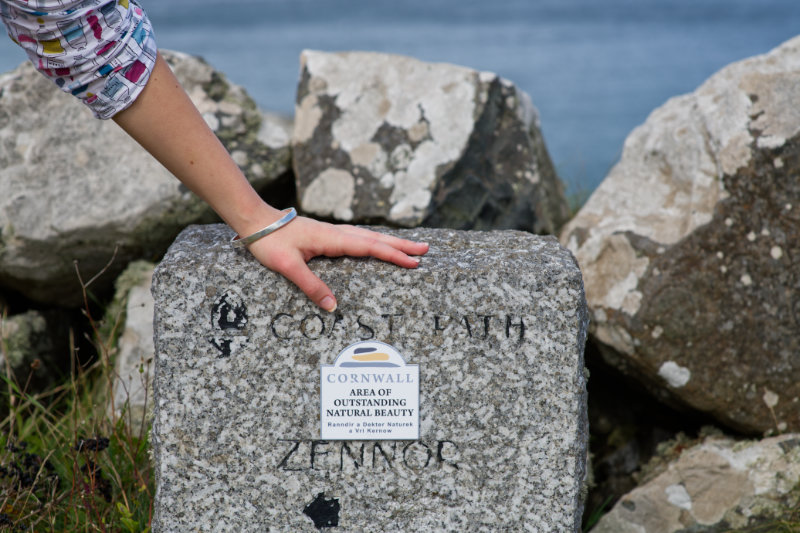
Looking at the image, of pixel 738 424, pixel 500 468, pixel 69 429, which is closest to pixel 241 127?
→ pixel 69 429

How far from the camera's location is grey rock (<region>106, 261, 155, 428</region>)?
2871 millimetres

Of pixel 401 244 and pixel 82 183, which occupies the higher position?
pixel 82 183

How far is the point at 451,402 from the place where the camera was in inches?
71.7

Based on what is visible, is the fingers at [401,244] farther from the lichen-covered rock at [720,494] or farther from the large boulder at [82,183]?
the large boulder at [82,183]

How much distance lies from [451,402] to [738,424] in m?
1.38

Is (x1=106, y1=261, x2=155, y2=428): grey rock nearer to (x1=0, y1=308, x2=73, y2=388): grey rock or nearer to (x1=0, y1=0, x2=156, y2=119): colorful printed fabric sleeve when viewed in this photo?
(x1=0, y1=308, x2=73, y2=388): grey rock

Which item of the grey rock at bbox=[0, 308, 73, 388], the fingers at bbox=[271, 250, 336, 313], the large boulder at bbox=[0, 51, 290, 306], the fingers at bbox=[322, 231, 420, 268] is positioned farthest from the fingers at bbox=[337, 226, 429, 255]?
the grey rock at bbox=[0, 308, 73, 388]

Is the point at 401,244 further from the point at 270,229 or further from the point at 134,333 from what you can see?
the point at 134,333

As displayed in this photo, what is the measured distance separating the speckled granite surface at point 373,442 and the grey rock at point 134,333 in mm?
1046

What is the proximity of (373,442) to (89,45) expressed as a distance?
1064 millimetres

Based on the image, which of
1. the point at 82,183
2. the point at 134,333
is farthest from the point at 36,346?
the point at 82,183

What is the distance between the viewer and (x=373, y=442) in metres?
1.85

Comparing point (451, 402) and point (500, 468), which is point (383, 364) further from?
point (500, 468)

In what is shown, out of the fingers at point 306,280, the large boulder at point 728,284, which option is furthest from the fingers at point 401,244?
the large boulder at point 728,284
